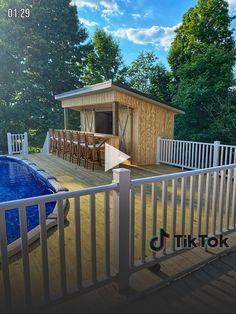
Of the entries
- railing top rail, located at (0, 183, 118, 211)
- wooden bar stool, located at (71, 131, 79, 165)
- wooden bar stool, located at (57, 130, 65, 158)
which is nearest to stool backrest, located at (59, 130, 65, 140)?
wooden bar stool, located at (57, 130, 65, 158)

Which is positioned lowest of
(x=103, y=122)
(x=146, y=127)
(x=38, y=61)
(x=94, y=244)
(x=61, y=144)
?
(x=94, y=244)

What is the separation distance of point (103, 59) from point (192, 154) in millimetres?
15920

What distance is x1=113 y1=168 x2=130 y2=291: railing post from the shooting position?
193 cm

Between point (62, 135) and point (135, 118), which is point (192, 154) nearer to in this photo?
point (135, 118)

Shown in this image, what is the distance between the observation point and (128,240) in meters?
2.05

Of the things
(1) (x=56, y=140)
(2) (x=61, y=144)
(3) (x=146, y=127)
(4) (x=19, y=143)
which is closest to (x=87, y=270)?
(3) (x=146, y=127)

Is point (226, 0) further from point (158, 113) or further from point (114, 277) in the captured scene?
point (114, 277)

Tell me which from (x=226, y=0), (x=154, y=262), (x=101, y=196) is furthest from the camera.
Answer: (x=226, y=0)

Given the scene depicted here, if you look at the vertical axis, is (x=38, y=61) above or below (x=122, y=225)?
above

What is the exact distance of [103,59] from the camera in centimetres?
2002

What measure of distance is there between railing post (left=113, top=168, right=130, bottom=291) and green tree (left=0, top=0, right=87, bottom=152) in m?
14.3

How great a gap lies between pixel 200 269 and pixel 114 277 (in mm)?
937

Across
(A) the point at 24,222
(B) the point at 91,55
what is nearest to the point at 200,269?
(A) the point at 24,222

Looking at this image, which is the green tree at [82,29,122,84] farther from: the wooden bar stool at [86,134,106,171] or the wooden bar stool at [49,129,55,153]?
the wooden bar stool at [86,134,106,171]
